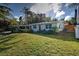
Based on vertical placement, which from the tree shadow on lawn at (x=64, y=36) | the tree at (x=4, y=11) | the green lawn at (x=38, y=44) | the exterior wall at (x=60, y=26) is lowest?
the green lawn at (x=38, y=44)

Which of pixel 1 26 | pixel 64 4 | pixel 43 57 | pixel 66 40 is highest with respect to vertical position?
pixel 64 4

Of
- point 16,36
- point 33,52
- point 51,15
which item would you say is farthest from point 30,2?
point 33,52

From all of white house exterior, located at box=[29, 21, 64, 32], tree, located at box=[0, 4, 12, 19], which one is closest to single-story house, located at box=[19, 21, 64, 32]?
white house exterior, located at box=[29, 21, 64, 32]

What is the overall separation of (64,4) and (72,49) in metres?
0.47

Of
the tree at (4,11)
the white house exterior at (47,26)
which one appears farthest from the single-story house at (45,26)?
the tree at (4,11)

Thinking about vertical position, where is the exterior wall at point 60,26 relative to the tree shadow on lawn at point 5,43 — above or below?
above

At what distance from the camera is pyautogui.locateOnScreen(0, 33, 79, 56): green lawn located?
1.92 m

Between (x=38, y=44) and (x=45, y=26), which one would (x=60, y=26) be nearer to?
(x=45, y=26)

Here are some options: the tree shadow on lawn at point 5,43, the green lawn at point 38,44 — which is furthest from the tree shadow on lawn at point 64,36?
the tree shadow on lawn at point 5,43

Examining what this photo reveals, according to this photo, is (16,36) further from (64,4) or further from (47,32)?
(64,4)

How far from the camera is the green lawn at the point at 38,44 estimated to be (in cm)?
192

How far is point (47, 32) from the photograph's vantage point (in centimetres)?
195

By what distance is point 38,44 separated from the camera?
194 centimetres

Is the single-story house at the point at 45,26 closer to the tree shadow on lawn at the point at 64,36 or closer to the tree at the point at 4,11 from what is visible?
the tree shadow on lawn at the point at 64,36
